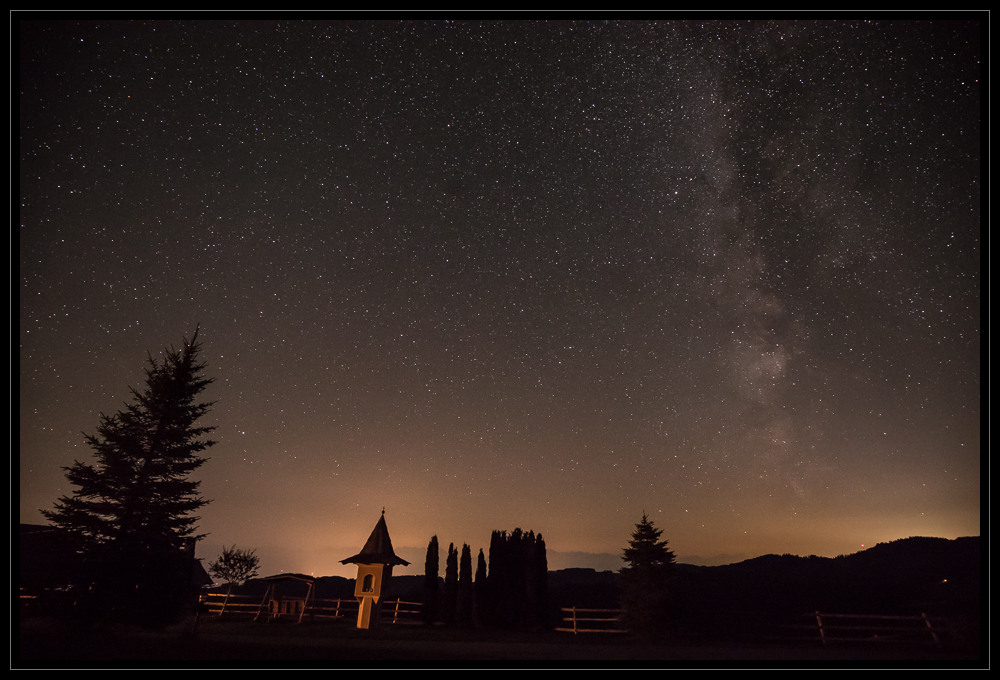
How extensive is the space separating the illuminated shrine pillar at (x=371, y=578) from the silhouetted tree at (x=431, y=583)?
361 cm

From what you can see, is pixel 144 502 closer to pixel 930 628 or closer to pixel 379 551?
pixel 379 551

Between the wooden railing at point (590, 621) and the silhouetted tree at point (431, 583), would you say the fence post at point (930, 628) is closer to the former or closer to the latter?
the wooden railing at point (590, 621)

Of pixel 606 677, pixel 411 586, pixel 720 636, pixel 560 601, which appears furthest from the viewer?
pixel 411 586

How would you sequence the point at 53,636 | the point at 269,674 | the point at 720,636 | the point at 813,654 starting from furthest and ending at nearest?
1. the point at 720,636
2. the point at 813,654
3. the point at 53,636
4. the point at 269,674

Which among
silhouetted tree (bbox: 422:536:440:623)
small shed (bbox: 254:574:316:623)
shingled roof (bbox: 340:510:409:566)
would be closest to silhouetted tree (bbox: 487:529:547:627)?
silhouetted tree (bbox: 422:536:440:623)

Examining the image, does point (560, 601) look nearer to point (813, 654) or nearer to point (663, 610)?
point (663, 610)

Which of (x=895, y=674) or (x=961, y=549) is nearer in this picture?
(x=895, y=674)

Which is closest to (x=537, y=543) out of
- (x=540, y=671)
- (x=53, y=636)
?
(x=540, y=671)

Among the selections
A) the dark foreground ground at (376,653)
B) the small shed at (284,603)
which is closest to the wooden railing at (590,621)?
the dark foreground ground at (376,653)

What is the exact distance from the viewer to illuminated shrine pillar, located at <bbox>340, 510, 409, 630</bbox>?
24094mm

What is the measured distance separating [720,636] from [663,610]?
2.45 meters

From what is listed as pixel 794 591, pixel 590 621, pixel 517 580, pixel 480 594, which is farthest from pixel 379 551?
pixel 794 591

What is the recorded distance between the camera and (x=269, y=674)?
32.7 ft

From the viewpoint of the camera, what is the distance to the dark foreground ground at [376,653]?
38.8 feet
